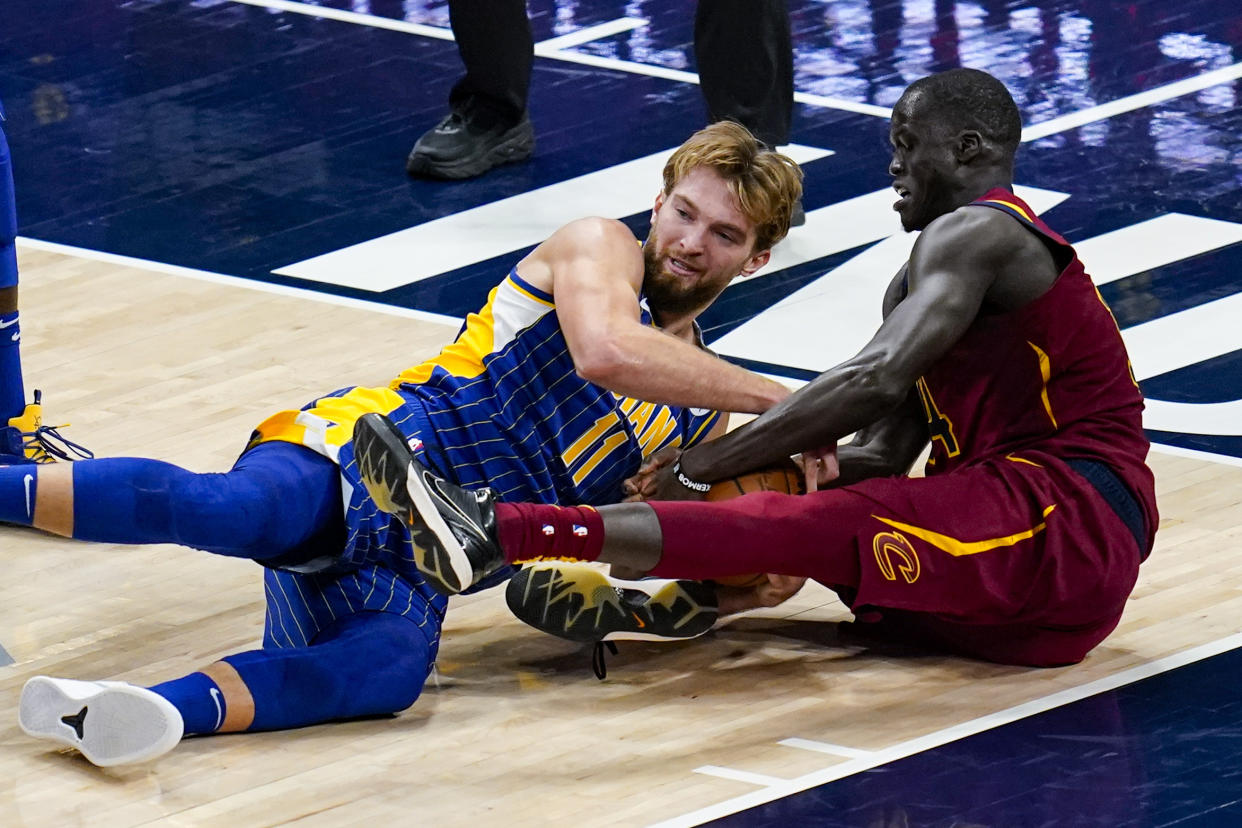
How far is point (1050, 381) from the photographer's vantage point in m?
4.72

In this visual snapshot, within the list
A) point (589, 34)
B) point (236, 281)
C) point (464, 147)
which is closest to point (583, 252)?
point (236, 281)

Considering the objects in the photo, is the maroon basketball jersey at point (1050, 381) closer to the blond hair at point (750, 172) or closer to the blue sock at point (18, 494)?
the blond hair at point (750, 172)

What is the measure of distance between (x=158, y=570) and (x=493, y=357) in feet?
3.86

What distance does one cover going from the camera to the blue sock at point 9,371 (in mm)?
5953

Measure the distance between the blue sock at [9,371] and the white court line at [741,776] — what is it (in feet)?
7.95

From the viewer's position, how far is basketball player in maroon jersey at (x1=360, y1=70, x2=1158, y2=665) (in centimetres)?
449


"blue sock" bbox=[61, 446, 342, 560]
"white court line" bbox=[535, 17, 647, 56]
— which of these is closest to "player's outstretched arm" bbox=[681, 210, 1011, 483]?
"blue sock" bbox=[61, 446, 342, 560]

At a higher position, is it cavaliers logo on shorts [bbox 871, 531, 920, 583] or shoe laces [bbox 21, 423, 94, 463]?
cavaliers logo on shorts [bbox 871, 531, 920, 583]

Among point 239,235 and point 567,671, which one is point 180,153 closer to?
point 239,235

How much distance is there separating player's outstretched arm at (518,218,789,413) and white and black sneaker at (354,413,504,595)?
44cm

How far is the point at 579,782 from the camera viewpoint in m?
4.28

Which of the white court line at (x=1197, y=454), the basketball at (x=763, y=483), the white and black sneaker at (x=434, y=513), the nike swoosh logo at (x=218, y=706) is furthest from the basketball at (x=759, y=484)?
the white court line at (x=1197, y=454)

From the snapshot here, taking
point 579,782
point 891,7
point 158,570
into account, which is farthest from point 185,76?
point 579,782

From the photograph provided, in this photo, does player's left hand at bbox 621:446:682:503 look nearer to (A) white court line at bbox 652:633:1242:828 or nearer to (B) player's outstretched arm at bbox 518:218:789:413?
(B) player's outstretched arm at bbox 518:218:789:413
